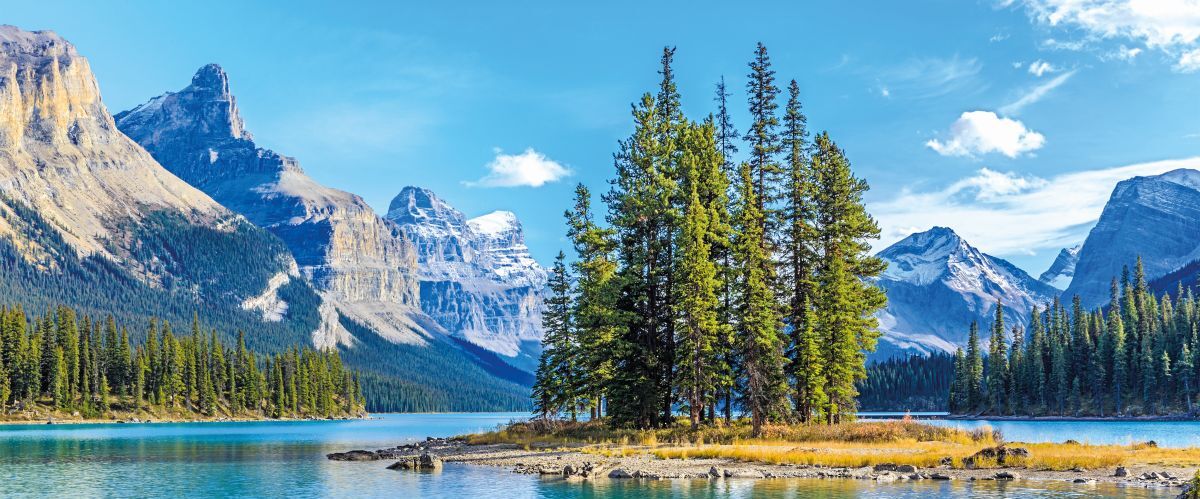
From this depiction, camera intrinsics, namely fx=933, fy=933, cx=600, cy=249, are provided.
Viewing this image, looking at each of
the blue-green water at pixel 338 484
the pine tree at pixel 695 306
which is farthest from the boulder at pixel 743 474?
the pine tree at pixel 695 306

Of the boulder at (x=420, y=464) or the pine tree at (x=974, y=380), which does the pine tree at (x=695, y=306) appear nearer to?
the boulder at (x=420, y=464)

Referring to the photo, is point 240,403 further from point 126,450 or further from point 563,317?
point 563,317

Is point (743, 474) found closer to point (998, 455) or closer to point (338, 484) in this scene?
point (998, 455)

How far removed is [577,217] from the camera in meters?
62.4

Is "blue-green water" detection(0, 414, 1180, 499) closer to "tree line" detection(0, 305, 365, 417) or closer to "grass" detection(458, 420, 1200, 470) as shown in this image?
"grass" detection(458, 420, 1200, 470)

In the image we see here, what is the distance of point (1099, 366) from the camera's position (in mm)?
157750

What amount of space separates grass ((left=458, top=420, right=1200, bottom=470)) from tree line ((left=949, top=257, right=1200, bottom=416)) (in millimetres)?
117642

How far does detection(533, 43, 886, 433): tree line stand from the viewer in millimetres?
51469

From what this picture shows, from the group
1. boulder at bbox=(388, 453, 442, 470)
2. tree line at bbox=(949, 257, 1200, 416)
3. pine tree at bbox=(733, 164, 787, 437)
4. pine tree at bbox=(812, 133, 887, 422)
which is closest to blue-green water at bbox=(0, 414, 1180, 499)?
boulder at bbox=(388, 453, 442, 470)

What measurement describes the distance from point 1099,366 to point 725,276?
130747 mm

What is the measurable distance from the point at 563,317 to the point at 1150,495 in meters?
46.4

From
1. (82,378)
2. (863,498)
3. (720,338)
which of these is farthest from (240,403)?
(863,498)

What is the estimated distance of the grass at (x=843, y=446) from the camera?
40156 millimetres

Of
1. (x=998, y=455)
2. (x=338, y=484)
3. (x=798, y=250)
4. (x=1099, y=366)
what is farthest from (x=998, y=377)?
(x=338, y=484)
